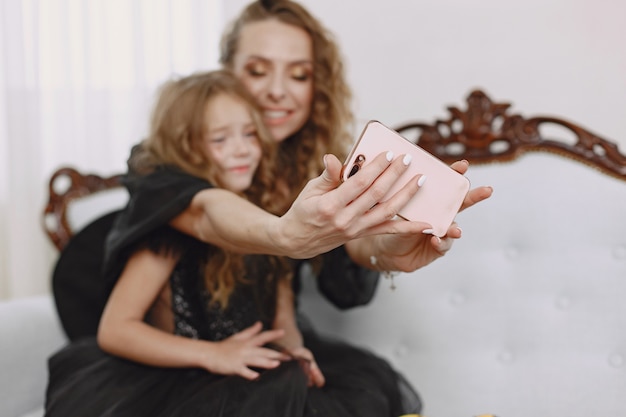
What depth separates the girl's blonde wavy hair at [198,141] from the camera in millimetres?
1365

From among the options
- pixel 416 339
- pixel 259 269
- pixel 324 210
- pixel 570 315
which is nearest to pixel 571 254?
pixel 570 315

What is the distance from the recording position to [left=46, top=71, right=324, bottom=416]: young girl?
1202mm

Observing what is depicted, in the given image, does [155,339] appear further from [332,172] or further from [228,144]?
[332,172]

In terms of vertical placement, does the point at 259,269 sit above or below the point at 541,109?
below

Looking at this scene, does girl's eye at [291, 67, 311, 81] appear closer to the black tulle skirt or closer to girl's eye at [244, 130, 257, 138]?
girl's eye at [244, 130, 257, 138]

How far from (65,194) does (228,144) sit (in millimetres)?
806

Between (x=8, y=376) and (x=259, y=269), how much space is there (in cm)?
55

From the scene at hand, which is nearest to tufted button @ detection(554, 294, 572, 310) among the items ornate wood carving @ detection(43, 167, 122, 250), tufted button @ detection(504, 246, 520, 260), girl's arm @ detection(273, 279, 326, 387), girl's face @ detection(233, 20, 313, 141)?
tufted button @ detection(504, 246, 520, 260)

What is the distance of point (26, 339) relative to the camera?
1.55 m

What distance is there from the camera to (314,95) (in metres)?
1.65

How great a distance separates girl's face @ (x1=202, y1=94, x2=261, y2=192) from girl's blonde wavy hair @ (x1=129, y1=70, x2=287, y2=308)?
0.01 m

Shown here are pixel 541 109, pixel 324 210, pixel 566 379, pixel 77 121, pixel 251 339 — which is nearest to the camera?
pixel 324 210

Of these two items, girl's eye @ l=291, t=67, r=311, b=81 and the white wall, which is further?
the white wall

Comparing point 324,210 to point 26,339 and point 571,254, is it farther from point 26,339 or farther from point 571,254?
point 26,339
